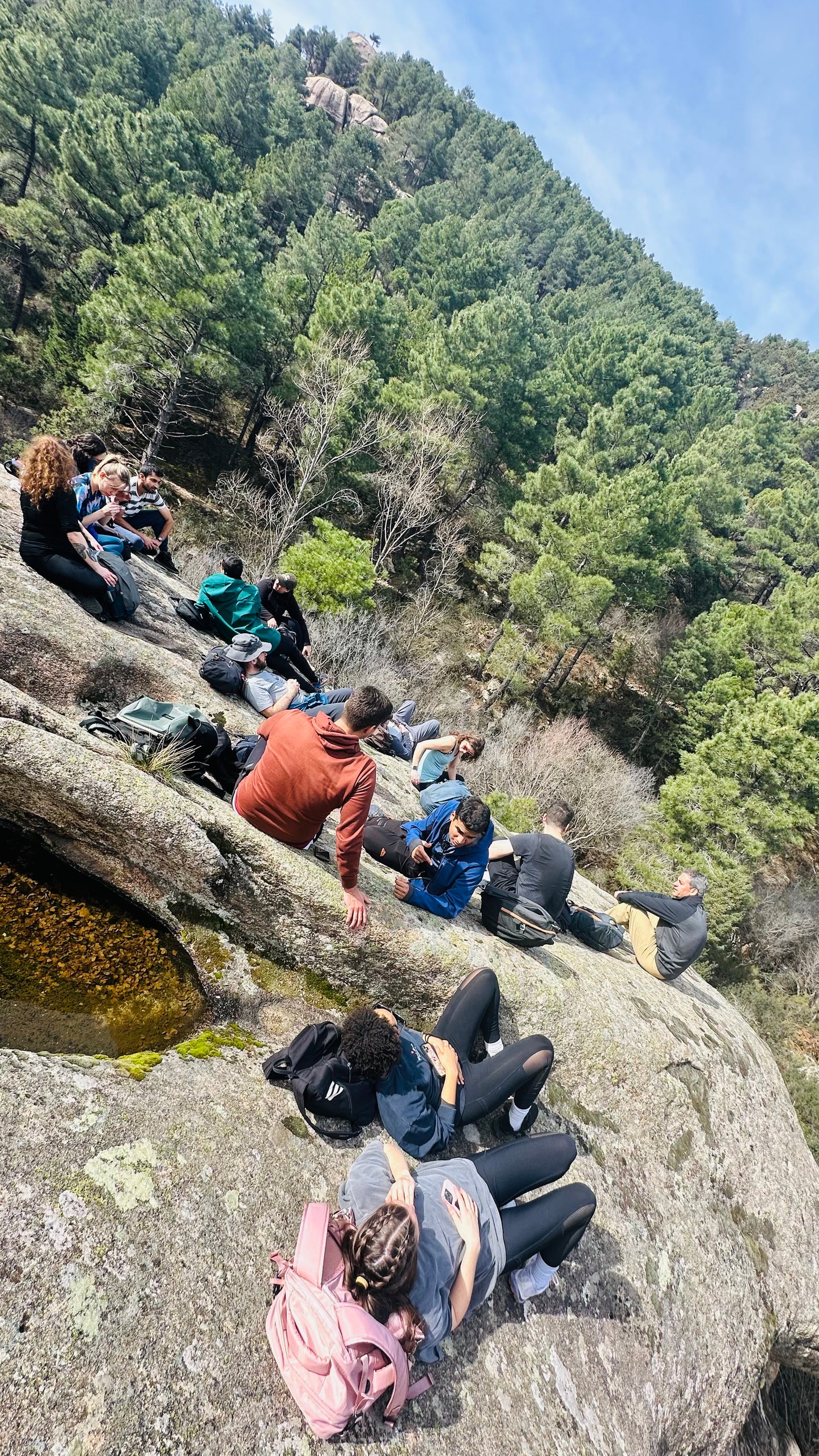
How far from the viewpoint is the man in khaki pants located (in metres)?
6.45

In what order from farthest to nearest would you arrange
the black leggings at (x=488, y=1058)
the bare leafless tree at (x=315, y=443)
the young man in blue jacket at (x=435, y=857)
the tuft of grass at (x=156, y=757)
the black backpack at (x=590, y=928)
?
the bare leafless tree at (x=315, y=443), the black backpack at (x=590, y=928), the young man in blue jacket at (x=435, y=857), the tuft of grass at (x=156, y=757), the black leggings at (x=488, y=1058)

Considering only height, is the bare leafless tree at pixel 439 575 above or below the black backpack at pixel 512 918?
above

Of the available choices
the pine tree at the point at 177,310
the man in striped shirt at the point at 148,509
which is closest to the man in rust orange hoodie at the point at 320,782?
the man in striped shirt at the point at 148,509

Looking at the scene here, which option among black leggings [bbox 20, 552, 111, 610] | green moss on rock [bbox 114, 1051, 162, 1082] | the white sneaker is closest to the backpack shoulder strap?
green moss on rock [bbox 114, 1051, 162, 1082]

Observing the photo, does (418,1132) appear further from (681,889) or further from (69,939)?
(681,889)

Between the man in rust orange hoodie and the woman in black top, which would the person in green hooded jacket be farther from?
the man in rust orange hoodie

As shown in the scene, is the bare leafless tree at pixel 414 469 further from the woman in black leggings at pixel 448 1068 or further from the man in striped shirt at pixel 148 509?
the woman in black leggings at pixel 448 1068

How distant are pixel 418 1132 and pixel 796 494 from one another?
117 feet

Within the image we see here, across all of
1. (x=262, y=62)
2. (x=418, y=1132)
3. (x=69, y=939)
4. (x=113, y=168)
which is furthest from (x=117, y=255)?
(x=262, y=62)

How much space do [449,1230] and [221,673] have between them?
4.36 meters

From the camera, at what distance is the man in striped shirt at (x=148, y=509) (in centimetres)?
670

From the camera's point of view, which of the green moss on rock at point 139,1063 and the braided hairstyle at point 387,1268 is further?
the green moss on rock at point 139,1063

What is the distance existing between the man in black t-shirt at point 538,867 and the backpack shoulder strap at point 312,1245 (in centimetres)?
308

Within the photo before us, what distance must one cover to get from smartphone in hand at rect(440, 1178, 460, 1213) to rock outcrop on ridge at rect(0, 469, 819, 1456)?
63 cm
